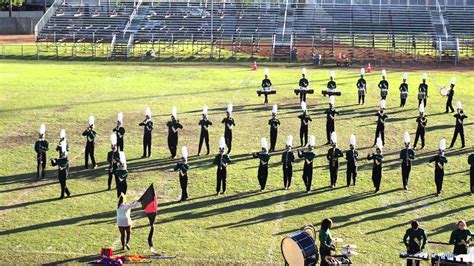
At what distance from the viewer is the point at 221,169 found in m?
14.4

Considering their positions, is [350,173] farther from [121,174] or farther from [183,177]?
[121,174]

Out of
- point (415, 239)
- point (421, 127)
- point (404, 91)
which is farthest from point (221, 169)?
point (404, 91)

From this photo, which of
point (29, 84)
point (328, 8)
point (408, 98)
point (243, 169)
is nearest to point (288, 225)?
point (243, 169)

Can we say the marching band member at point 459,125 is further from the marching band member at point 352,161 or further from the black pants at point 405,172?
the marching band member at point 352,161

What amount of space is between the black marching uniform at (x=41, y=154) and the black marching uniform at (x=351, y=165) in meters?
6.52

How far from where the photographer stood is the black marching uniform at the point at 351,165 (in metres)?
14.8

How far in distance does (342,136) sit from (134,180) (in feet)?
22.1

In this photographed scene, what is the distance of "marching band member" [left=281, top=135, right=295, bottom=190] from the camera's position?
1466cm

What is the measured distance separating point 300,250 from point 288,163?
5614mm

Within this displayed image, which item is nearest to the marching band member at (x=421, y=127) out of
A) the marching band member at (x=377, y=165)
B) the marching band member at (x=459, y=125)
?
the marching band member at (x=459, y=125)

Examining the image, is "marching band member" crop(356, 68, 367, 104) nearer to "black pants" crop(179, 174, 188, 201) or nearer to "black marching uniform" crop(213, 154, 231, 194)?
"black marching uniform" crop(213, 154, 231, 194)

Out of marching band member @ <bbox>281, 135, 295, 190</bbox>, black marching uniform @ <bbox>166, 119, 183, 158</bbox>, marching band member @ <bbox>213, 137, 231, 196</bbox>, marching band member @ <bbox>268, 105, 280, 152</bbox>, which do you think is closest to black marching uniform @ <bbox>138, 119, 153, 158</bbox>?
black marching uniform @ <bbox>166, 119, 183, 158</bbox>

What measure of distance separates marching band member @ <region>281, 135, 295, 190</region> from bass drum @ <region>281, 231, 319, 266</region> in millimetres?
5317

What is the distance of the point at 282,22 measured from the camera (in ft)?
152
